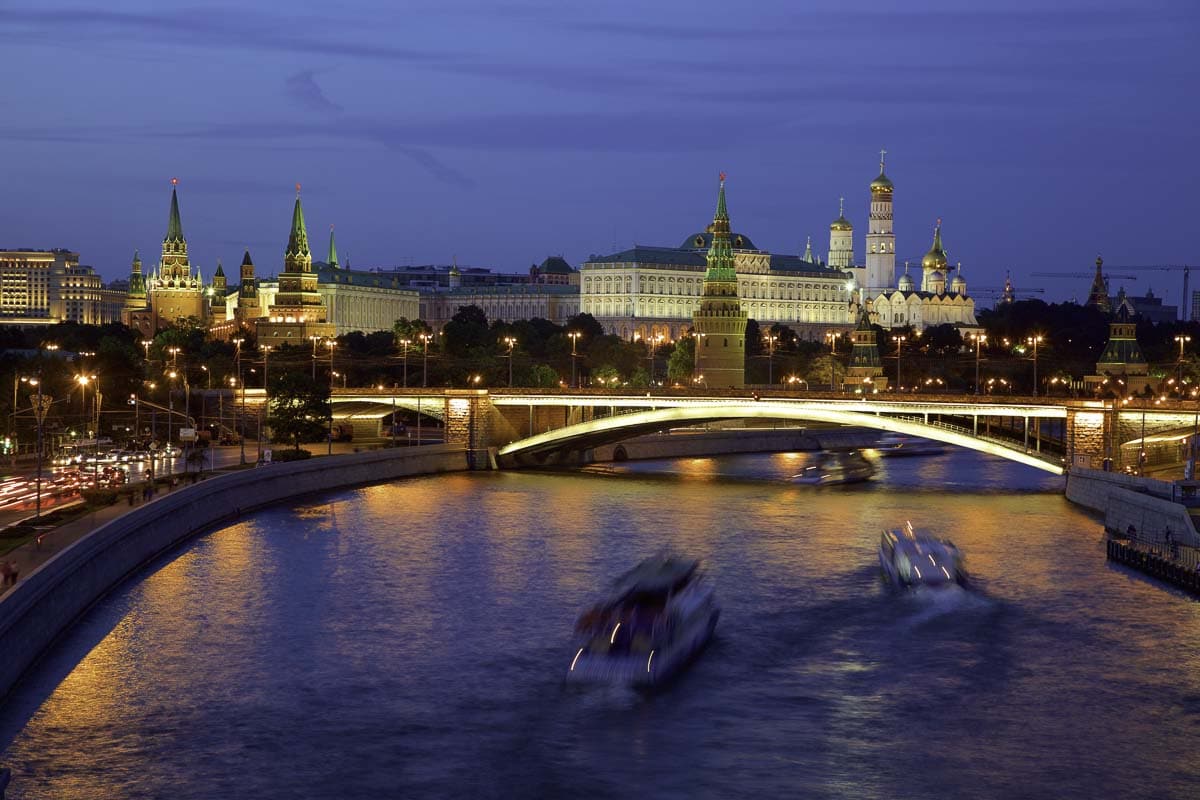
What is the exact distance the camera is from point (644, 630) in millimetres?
29562

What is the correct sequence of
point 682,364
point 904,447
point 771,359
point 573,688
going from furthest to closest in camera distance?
point 682,364 → point 771,359 → point 904,447 → point 573,688

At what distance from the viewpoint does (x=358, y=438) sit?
79688mm

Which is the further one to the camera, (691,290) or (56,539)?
(691,290)

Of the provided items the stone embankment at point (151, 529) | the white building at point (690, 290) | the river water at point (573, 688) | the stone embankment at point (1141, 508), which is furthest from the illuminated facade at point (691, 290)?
the river water at point (573, 688)

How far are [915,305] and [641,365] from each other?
7561 centimetres

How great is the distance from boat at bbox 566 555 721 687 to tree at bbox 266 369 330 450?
39928mm

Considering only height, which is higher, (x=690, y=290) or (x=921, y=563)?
(x=690, y=290)

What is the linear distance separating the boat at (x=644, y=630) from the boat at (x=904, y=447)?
55370mm

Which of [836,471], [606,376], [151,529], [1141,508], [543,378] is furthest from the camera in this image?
[606,376]

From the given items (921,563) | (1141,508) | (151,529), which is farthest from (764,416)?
(151,529)

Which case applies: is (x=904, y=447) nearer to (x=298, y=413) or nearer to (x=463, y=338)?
(x=298, y=413)

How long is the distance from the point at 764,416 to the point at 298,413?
66.6 ft

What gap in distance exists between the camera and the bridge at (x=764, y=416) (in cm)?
5828

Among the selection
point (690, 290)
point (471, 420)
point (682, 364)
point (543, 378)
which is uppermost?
point (690, 290)
